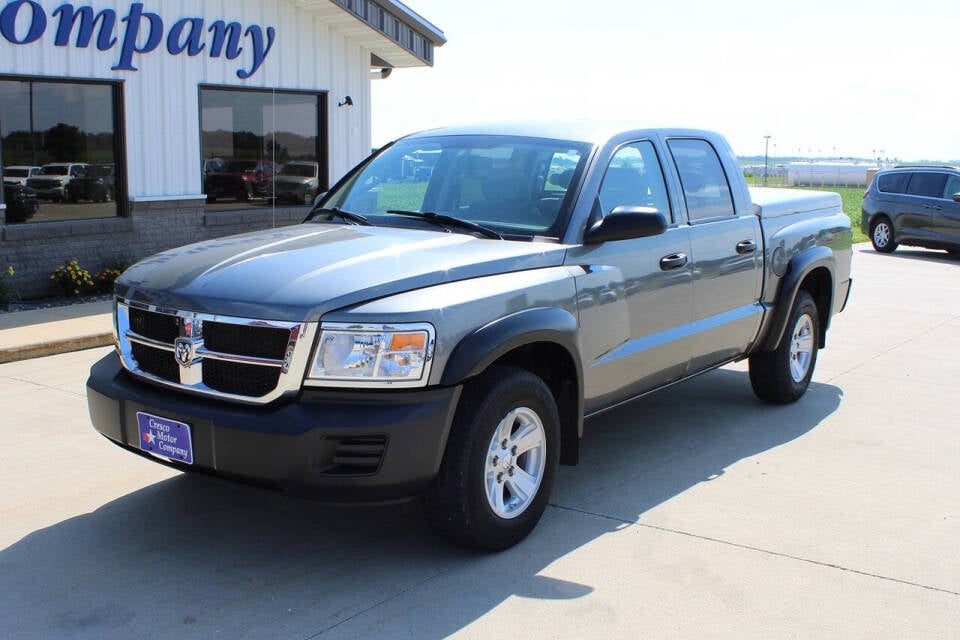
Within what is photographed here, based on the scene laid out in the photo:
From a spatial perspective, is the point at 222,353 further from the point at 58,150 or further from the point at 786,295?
the point at 58,150

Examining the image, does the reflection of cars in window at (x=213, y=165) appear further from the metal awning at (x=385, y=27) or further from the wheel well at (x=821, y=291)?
the wheel well at (x=821, y=291)

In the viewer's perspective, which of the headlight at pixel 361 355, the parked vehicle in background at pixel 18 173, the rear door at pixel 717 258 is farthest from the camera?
the parked vehicle in background at pixel 18 173

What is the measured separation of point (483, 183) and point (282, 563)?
2.19m

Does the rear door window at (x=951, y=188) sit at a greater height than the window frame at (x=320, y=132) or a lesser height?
lesser

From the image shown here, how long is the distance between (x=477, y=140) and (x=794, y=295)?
2.58 metres

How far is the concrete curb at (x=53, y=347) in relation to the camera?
8.41 m

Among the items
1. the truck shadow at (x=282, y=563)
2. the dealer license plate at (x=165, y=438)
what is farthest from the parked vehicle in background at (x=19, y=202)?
the dealer license plate at (x=165, y=438)

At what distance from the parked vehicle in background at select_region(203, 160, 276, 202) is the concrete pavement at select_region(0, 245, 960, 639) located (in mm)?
6525

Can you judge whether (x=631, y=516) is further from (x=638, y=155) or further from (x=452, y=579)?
(x=638, y=155)

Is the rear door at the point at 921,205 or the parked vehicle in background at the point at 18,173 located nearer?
A: the parked vehicle in background at the point at 18,173

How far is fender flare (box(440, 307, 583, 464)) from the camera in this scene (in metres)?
4.19

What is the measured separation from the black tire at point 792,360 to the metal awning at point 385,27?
8.32 metres

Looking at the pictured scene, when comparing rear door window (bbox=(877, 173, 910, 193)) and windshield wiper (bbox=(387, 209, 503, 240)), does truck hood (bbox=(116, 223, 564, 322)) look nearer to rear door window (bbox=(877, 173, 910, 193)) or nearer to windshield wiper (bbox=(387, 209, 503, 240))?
windshield wiper (bbox=(387, 209, 503, 240))

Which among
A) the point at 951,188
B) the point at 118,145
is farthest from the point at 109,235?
the point at 951,188
